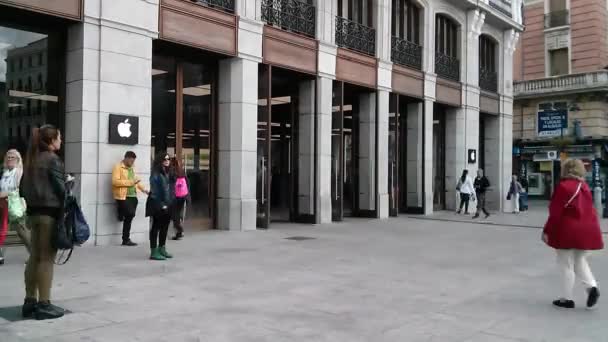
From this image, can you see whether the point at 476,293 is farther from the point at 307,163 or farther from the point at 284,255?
the point at 307,163

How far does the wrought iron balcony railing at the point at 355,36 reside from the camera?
17.5 meters

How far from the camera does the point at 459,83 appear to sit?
2361 centimetres

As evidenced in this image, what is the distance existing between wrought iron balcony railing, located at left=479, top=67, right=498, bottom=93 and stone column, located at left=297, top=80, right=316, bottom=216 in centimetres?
1200

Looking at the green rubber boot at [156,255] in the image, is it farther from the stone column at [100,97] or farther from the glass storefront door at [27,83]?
the glass storefront door at [27,83]

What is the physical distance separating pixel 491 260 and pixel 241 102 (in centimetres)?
700

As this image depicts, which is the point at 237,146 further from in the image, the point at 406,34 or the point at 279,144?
the point at 406,34

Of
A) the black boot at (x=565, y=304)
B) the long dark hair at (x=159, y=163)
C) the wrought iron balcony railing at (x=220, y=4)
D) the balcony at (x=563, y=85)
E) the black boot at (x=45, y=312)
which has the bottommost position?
the black boot at (x=565, y=304)

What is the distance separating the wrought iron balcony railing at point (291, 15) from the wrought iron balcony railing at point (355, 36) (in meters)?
1.42

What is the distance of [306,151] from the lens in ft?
54.6

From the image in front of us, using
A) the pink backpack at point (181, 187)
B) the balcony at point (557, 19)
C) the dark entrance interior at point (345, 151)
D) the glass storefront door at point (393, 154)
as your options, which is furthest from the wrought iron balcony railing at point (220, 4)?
the balcony at point (557, 19)

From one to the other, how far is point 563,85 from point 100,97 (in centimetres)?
3362

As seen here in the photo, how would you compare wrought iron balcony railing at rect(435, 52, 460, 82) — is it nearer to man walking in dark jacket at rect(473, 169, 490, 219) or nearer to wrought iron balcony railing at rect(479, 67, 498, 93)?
wrought iron balcony railing at rect(479, 67, 498, 93)

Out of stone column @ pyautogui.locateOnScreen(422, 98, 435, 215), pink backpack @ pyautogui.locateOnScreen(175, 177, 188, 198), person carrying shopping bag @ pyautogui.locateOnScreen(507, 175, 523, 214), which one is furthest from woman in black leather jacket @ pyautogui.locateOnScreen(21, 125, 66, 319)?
person carrying shopping bag @ pyautogui.locateOnScreen(507, 175, 523, 214)

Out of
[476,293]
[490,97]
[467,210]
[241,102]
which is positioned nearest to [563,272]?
[476,293]
